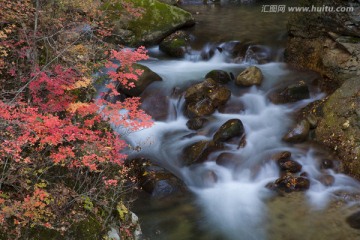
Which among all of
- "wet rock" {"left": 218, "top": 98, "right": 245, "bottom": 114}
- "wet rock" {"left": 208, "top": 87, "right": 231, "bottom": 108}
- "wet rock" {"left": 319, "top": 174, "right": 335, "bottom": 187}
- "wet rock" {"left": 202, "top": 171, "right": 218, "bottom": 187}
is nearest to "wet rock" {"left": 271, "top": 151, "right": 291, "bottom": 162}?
"wet rock" {"left": 319, "top": 174, "right": 335, "bottom": 187}

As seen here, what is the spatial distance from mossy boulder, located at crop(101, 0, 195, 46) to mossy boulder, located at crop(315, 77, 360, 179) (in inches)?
284

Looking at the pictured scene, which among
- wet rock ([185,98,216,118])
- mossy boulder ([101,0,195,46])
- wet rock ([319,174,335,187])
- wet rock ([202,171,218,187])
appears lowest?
wet rock ([202,171,218,187])

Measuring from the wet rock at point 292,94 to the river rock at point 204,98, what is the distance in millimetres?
1469

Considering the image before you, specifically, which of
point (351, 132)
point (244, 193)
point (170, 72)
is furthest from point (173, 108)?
point (351, 132)

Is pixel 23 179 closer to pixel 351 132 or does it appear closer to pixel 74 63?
pixel 74 63

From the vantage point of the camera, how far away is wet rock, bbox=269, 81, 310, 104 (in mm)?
8906

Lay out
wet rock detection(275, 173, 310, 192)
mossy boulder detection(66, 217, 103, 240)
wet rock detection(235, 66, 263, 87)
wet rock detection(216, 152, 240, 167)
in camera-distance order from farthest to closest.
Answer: wet rock detection(235, 66, 263, 87)
wet rock detection(216, 152, 240, 167)
wet rock detection(275, 173, 310, 192)
mossy boulder detection(66, 217, 103, 240)

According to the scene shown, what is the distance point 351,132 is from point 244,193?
2.79 metres

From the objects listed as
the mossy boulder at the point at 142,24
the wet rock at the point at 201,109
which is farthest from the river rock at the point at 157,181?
the mossy boulder at the point at 142,24

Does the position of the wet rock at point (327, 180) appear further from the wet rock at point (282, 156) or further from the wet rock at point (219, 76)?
the wet rock at point (219, 76)

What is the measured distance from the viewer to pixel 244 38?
12133 millimetres

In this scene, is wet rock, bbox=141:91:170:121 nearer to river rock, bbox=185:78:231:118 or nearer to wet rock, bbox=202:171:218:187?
river rock, bbox=185:78:231:118

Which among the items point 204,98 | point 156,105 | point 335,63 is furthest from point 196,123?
point 335,63

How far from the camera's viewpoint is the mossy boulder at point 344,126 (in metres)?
6.71
